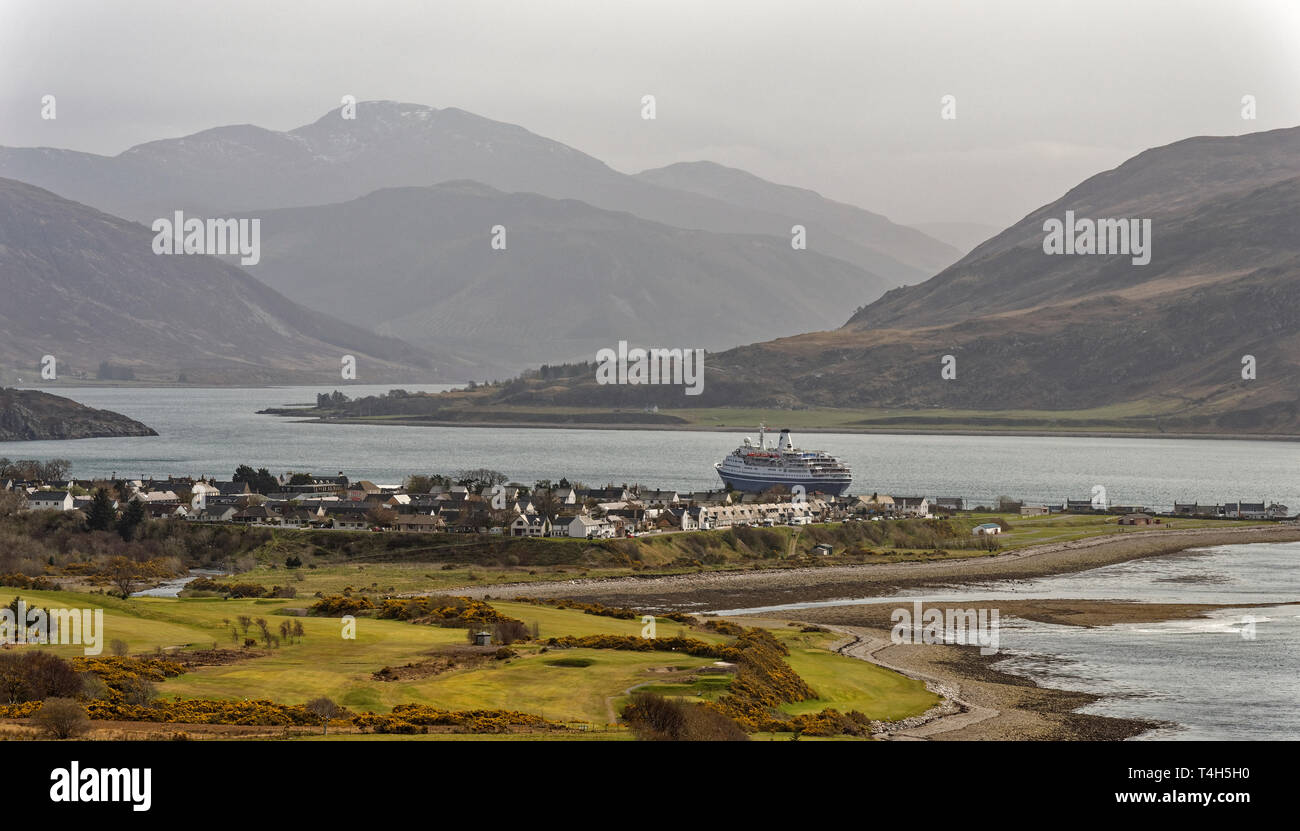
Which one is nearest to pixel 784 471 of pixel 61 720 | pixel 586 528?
pixel 586 528

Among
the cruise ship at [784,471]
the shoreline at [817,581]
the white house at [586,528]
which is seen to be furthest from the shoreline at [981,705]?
the cruise ship at [784,471]

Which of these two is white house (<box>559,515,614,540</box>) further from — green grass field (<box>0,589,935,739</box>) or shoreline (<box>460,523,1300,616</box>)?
green grass field (<box>0,589,935,739</box>)

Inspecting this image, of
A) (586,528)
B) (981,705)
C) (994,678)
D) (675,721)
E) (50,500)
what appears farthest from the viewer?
(50,500)

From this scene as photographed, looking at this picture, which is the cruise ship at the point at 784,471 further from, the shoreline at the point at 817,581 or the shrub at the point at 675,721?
the shrub at the point at 675,721

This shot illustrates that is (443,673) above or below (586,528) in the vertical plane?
below

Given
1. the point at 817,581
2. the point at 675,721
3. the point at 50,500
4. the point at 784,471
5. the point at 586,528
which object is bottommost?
the point at 817,581

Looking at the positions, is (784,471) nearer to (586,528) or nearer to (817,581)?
(586,528)

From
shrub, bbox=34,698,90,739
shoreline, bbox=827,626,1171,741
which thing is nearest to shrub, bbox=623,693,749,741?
shoreline, bbox=827,626,1171,741

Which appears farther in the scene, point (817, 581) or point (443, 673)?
point (817, 581)
